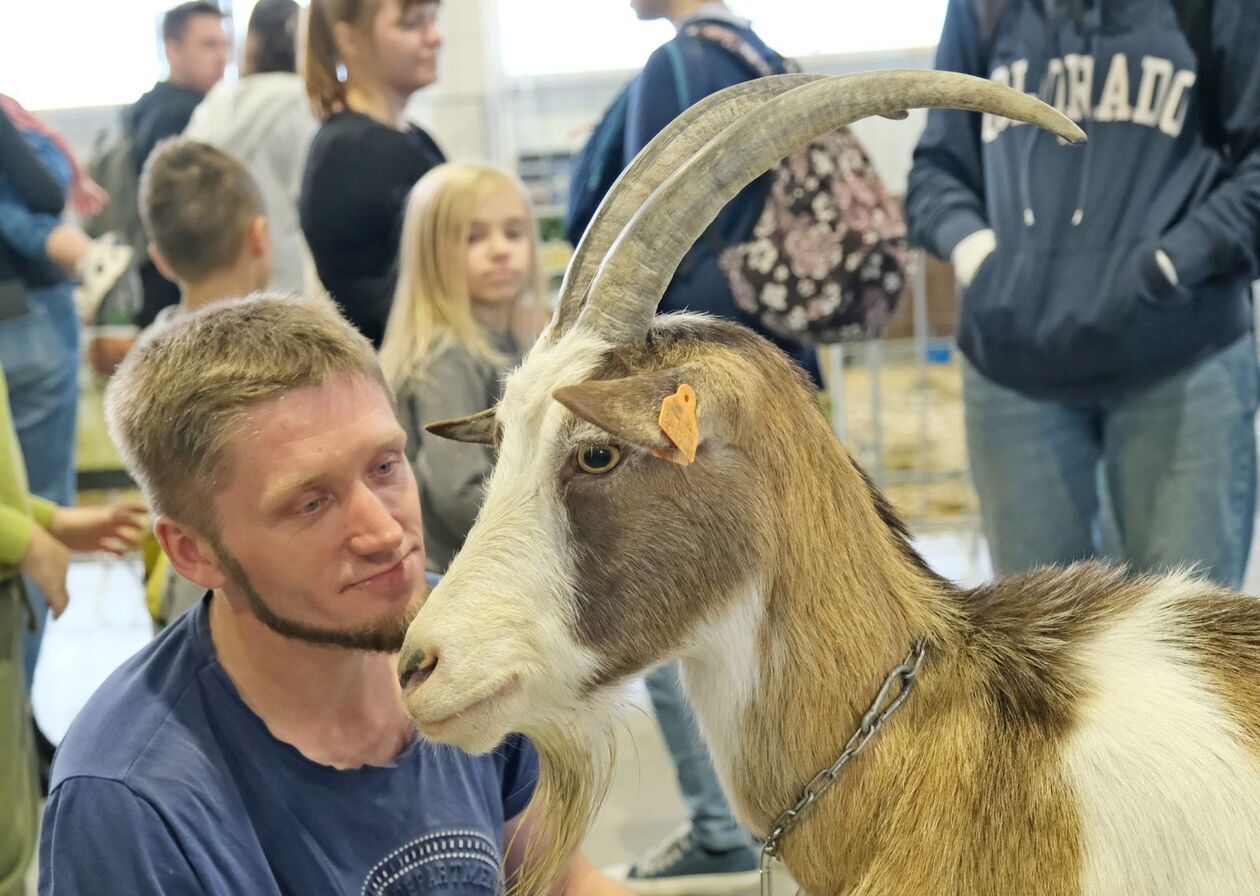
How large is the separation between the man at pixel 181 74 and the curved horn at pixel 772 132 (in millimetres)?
3078

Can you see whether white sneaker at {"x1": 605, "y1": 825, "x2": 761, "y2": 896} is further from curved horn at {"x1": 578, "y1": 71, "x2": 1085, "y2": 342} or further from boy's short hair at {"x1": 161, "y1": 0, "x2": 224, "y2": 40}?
boy's short hair at {"x1": 161, "y1": 0, "x2": 224, "y2": 40}

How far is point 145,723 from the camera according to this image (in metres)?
1.25

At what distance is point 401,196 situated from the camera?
8.52 feet

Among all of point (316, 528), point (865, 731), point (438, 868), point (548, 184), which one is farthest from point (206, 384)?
point (548, 184)

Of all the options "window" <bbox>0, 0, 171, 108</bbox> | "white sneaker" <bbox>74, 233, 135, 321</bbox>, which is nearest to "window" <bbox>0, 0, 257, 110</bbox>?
"window" <bbox>0, 0, 171, 108</bbox>

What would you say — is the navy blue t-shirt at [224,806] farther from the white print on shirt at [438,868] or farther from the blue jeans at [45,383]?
the blue jeans at [45,383]

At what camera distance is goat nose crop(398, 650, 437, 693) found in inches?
42.3

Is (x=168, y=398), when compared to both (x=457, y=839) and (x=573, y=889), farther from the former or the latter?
(x=573, y=889)

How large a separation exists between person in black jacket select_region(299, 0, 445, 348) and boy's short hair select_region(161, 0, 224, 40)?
1431mm

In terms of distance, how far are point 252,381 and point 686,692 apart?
55 centimetres

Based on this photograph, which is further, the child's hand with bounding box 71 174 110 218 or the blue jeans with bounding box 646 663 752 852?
the child's hand with bounding box 71 174 110 218

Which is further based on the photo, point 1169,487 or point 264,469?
point 1169,487

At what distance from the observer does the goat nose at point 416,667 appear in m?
1.07

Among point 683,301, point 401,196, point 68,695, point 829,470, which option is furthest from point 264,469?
point 68,695
